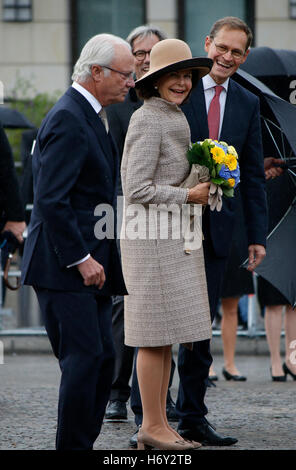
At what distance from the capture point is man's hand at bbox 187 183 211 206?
5.18m

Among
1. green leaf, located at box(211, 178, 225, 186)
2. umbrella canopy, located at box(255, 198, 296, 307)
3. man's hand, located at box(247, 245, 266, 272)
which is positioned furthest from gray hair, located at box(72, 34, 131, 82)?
umbrella canopy, located at box(255, 198, 296, 307)

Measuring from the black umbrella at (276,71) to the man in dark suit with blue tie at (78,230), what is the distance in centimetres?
317

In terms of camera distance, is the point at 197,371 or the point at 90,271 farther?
the point at 197,371

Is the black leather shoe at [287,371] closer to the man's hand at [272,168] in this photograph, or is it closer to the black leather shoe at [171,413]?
the man's hand at [272,168]

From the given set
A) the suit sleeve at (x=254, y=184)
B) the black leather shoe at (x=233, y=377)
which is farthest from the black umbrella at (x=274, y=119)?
the black leather shoe at (x=233, y=377)

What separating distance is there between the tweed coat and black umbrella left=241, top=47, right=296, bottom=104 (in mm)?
2675

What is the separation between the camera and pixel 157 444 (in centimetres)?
521

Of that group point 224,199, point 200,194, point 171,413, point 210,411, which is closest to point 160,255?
point 200,194

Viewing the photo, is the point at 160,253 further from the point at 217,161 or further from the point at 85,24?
the point at 85,24

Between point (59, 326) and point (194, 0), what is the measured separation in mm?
20886

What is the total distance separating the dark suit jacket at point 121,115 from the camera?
20.7 feet

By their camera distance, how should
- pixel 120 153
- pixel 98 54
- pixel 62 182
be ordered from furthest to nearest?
pixel 120 153
pixel 98 54
pixel 62 182

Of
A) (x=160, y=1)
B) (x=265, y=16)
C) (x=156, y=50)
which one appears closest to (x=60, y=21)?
(x=160, y=1)

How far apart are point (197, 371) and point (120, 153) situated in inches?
56.9
